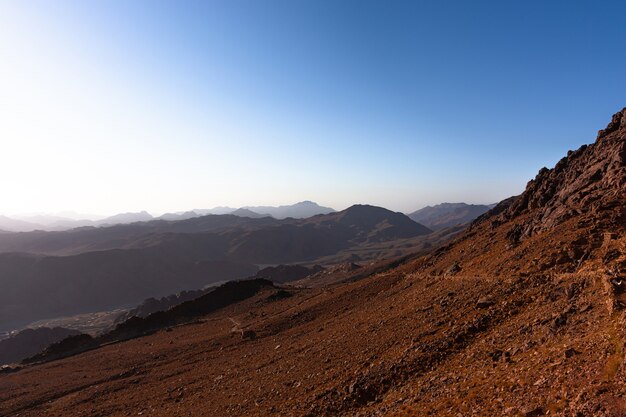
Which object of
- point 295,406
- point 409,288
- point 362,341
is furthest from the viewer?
point 409,288

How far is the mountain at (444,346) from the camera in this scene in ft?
41.2

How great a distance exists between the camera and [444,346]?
61.8 feet

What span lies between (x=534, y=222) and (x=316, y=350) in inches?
802

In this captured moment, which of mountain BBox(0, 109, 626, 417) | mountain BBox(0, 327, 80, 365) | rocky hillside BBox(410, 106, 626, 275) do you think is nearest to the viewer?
mountain BBox(0, 109, 626, 417)

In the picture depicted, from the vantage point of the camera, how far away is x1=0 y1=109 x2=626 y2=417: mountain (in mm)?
12570

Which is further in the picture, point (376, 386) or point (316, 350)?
point (316, 350)

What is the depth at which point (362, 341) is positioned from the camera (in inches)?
1009

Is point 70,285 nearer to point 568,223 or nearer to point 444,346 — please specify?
point 444,346

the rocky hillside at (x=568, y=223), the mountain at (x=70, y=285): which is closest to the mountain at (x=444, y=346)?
the rocky hillside at (x=568, y=223)

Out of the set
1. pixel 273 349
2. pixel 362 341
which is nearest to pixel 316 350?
pixel 362 341

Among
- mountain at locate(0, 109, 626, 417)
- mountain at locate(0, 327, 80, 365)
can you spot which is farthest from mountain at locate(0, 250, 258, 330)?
mountain at locate(0, 109, 626, 417)

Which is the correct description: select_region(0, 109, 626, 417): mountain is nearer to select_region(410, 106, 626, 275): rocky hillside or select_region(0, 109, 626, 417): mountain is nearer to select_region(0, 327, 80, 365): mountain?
select_region(410, 106, 626, 275): rocky hillside

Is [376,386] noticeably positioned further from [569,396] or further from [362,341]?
[569,396]

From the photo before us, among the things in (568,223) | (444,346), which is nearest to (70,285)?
(444,346)
